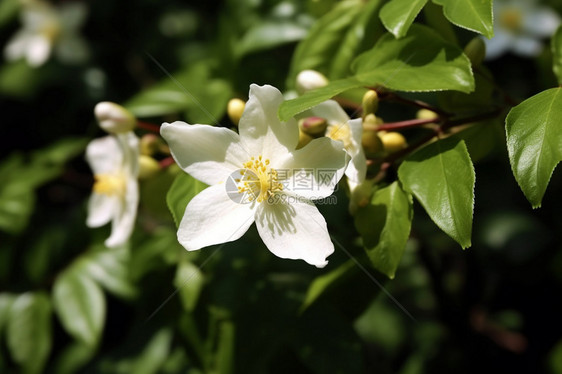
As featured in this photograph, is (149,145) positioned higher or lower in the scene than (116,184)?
higher

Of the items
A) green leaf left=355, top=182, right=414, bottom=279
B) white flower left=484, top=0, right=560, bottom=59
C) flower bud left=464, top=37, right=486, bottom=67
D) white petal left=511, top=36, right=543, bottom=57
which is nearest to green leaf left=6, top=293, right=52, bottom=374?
green leaf left=355, top=182, right=414, bottom=279

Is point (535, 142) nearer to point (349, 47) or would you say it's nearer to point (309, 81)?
point (309, 81)

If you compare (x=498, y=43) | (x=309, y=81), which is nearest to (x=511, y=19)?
(x=498, y=43)

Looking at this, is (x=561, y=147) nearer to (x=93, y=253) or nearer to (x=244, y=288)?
(x=244, y=288)

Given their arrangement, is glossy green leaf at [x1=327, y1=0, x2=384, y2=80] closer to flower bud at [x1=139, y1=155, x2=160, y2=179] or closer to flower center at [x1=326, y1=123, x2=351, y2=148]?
flower center at [x1=326, y1=123, x2=351, y2=148]

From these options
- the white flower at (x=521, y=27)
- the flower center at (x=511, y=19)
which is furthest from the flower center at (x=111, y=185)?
the flower center at (x=511, y=19)

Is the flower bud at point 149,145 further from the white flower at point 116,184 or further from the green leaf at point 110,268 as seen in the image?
the green leaf at point 110,268

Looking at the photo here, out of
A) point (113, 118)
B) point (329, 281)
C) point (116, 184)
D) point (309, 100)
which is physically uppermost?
point (309, 100)

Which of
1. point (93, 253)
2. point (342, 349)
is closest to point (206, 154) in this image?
point (342, 349)
